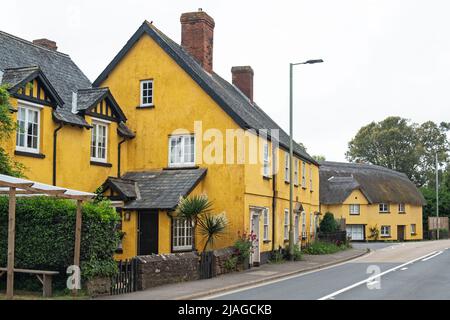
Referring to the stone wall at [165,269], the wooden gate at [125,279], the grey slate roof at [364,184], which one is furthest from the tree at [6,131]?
the grey slate roof at [364,184]

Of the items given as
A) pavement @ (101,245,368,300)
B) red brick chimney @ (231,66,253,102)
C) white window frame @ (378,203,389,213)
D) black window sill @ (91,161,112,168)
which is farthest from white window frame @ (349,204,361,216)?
black window sill @ (91,161,112,168)

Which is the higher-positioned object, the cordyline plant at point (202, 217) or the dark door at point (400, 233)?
the cordyline plant at point (202, 217)

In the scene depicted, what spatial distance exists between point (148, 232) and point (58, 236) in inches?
340

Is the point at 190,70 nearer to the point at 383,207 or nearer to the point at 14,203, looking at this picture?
the point at 14,203

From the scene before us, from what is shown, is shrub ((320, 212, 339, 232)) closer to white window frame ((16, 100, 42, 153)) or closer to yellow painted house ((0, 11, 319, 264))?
yellow painted house ((0, 11, 319, 264))

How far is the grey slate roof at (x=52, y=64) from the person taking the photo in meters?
23.5

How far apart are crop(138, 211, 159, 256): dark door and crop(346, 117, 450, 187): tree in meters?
71.7

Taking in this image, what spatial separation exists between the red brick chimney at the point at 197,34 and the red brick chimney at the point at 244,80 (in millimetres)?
6700

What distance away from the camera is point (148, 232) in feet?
81.9

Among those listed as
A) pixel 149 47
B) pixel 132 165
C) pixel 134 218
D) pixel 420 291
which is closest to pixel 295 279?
pixel 420 291

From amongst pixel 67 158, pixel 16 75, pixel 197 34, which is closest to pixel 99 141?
pixel 67 158

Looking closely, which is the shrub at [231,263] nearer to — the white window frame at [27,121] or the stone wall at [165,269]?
the stone wall at [165,269]

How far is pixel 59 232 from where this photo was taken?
16.5 m
